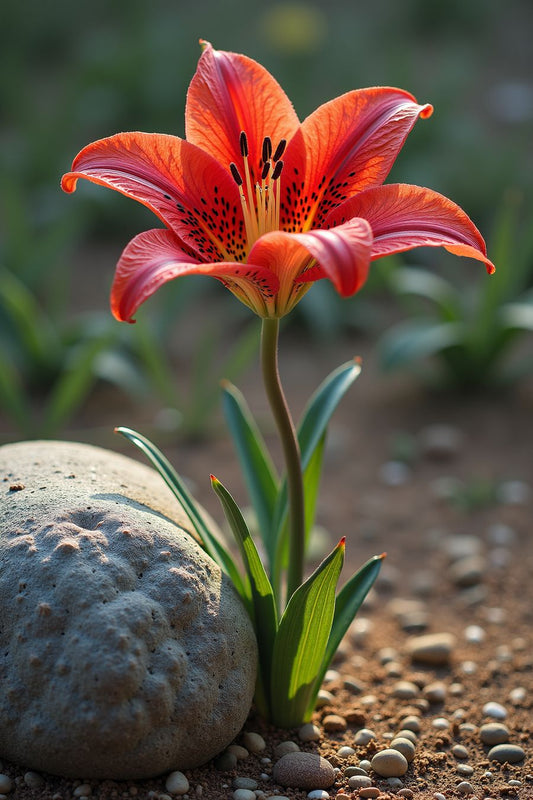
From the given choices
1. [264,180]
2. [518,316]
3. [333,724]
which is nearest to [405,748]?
[333,724]

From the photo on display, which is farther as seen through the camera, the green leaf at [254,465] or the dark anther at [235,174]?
the green leaf at [254,465]

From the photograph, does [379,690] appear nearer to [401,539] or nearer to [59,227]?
[401,539]

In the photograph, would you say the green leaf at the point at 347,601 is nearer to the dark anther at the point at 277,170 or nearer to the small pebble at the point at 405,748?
the small pebble at the point at 405,748

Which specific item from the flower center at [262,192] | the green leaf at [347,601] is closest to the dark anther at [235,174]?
the flower center at [262,192]

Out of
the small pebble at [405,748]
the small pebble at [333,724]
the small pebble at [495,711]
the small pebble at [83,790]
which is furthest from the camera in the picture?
the small pebble at [495,711]

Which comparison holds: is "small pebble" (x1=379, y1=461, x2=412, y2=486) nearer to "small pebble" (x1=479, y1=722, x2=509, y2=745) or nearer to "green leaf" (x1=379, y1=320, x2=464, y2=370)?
"green leaf" (x1=379, y1=320, x2=464, y2=370)

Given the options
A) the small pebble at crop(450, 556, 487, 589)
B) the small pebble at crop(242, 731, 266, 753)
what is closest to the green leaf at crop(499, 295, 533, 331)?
the small pebble at crop(450, 556, 487, 589)

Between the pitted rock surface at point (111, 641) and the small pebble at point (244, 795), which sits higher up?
the pitted rock surface at point (111, 641)
